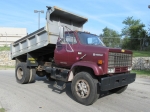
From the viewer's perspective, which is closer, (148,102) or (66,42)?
(148,102)

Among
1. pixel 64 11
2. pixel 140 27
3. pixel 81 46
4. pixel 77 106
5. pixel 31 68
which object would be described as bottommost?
pixel 77 106

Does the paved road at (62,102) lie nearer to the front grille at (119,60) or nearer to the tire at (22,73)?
the front grille at (119,60)

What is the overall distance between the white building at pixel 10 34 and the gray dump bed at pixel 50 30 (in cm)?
3929

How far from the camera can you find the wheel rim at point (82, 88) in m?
5.53

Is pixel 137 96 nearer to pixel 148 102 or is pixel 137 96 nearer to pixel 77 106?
pixel 148 102

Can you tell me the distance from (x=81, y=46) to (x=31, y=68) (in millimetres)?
3584

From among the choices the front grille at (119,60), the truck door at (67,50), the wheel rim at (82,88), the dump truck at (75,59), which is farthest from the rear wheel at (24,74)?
the front grille at (119,60)

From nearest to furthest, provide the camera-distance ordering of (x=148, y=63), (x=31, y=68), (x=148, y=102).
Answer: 1. (x=148, y=102)
2. (x=31, y=68)
3. (x=148, y=63)

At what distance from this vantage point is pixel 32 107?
5.20 metres

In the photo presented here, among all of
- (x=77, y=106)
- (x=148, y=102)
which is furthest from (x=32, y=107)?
(x=148, y=102)

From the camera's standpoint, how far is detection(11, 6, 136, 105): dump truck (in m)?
5.39

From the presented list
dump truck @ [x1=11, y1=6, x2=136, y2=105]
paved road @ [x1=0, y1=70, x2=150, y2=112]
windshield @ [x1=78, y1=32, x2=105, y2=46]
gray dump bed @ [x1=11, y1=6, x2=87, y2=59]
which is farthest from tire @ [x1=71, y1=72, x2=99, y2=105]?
gray dump bed @ [x1=11, y1=6, x2=87, y2=59]

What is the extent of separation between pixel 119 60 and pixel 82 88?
1.50m

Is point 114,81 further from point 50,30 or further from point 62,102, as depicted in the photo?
point 50,30
